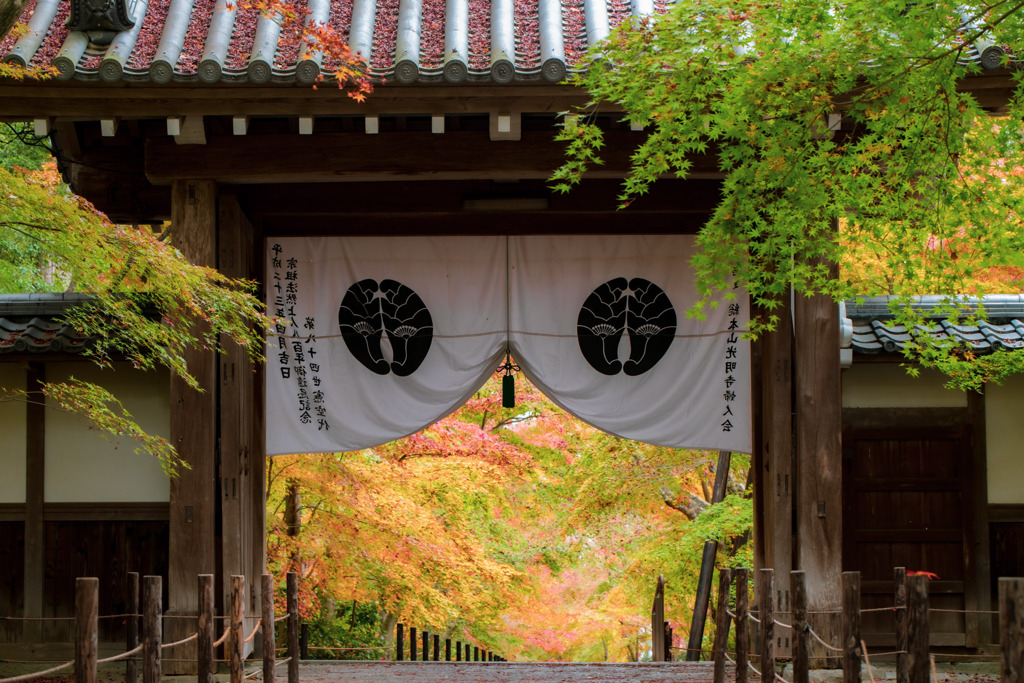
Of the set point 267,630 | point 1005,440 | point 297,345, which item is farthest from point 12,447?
point 1005,440

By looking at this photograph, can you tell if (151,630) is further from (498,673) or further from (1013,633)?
(1013,633)

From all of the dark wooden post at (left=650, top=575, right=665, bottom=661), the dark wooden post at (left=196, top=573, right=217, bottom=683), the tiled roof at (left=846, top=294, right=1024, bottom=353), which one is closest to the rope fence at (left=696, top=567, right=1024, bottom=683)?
the tiled roof at (left=846, top=294, right=1024, bottom=353)

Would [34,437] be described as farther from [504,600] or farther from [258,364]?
[504,600]

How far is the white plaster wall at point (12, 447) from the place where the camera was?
8.15 m

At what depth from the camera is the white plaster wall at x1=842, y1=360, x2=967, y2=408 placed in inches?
332

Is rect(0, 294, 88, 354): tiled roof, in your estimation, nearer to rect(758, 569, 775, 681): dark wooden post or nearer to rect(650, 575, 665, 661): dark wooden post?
rect(758, 569, 775, 681): dark wooden post

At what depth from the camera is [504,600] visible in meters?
14.1

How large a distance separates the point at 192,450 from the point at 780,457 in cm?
431

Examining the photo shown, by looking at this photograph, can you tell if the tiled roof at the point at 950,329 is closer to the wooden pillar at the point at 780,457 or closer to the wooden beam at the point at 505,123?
the wooden pillar at the point at 780,457

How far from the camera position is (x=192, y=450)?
716 centimetres

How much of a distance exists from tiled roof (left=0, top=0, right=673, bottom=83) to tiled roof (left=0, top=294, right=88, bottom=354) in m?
2.14

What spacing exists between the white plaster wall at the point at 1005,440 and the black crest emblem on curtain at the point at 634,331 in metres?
2.73

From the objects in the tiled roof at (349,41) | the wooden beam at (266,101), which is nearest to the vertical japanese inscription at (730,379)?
the wooden beam at (266,101)

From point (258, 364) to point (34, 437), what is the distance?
187cm
